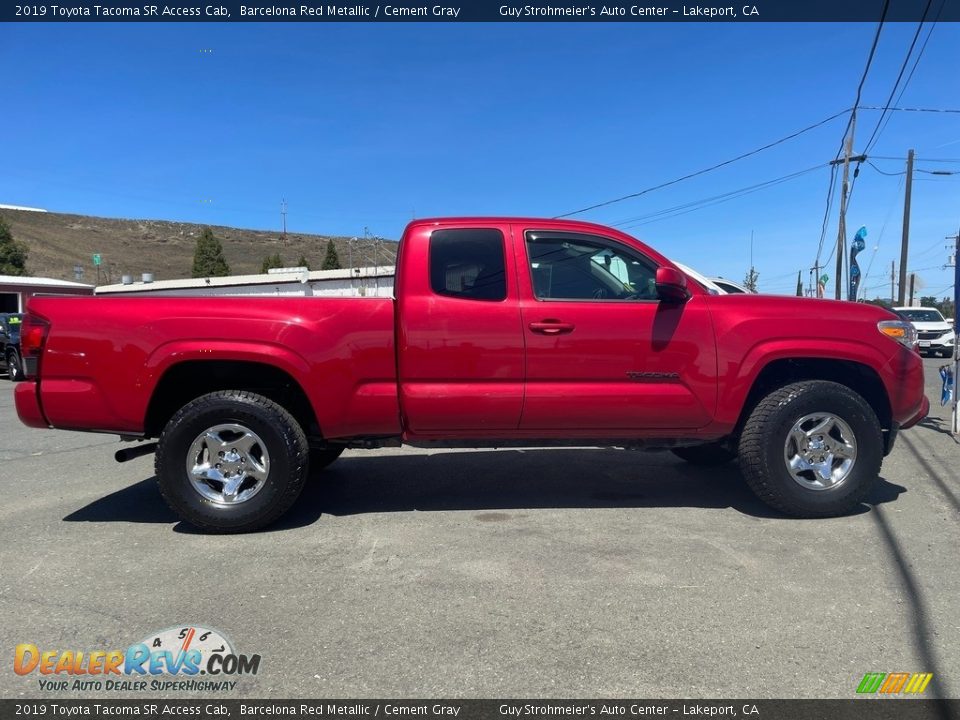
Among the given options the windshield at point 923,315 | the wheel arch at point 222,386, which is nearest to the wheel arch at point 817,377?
the wheel arch at point 222,386

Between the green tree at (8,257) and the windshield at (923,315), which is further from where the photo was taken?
the green tree at (8,257)

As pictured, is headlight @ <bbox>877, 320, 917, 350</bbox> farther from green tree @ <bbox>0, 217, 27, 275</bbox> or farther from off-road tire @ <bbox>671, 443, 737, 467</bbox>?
green tree @ <bbox>0, 217, 27, 275</bbox>

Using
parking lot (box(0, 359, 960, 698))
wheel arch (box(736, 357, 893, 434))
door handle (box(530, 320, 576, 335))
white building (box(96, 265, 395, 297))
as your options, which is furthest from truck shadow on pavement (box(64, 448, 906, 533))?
white building (box(96, 265, 395, 297))

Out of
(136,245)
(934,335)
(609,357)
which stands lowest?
(934,335)

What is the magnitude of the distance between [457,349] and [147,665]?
2.37 meters

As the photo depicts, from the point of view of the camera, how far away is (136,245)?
87.6 metres

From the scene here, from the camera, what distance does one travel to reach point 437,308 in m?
4.27

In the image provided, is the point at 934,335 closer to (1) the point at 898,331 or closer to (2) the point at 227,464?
(1) the point at 898,331

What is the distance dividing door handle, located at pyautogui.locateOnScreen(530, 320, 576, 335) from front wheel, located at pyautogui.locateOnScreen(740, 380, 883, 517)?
1.44 metres

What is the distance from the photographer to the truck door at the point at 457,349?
14.0 feet

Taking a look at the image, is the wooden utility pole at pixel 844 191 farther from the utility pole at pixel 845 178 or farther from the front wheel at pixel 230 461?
the front wheel at pixel 230 461

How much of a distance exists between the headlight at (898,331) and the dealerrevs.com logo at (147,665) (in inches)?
172

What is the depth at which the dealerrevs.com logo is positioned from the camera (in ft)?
8.63

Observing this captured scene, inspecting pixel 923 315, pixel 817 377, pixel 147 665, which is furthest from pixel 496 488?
pixel 923 315
